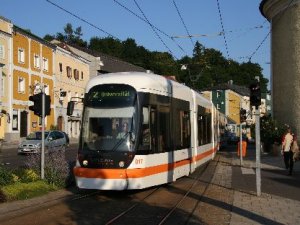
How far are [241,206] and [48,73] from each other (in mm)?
46897

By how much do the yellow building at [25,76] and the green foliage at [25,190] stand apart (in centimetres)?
3316

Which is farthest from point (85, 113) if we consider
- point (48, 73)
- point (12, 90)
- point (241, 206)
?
point (48, 73)

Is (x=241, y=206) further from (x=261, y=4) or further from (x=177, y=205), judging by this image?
(x=261, y=4)

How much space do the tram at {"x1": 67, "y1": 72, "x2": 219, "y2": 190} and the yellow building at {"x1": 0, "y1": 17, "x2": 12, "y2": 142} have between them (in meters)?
33.1

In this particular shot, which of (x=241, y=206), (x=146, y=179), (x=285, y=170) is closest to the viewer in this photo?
(x=241, y=206)

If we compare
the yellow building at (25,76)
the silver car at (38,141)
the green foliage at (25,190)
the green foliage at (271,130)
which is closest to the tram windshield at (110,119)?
the green foliage at (25,190)

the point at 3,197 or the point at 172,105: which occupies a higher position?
the point at 172,105

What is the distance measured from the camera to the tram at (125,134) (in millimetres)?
13508

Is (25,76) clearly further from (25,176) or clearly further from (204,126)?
(25,176)

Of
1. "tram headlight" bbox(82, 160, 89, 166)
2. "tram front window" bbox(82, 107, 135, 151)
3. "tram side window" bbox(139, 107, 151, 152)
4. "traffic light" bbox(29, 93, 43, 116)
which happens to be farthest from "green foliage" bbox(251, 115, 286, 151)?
"tram headlight" bbox(82, 160, 89, 166)

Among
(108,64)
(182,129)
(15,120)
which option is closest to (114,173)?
(182,129)

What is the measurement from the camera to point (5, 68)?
1886 inches

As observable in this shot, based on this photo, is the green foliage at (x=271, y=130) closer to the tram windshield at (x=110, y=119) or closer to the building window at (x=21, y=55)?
the tram windshield at (x=110, y=119)

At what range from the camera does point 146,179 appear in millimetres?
13891
